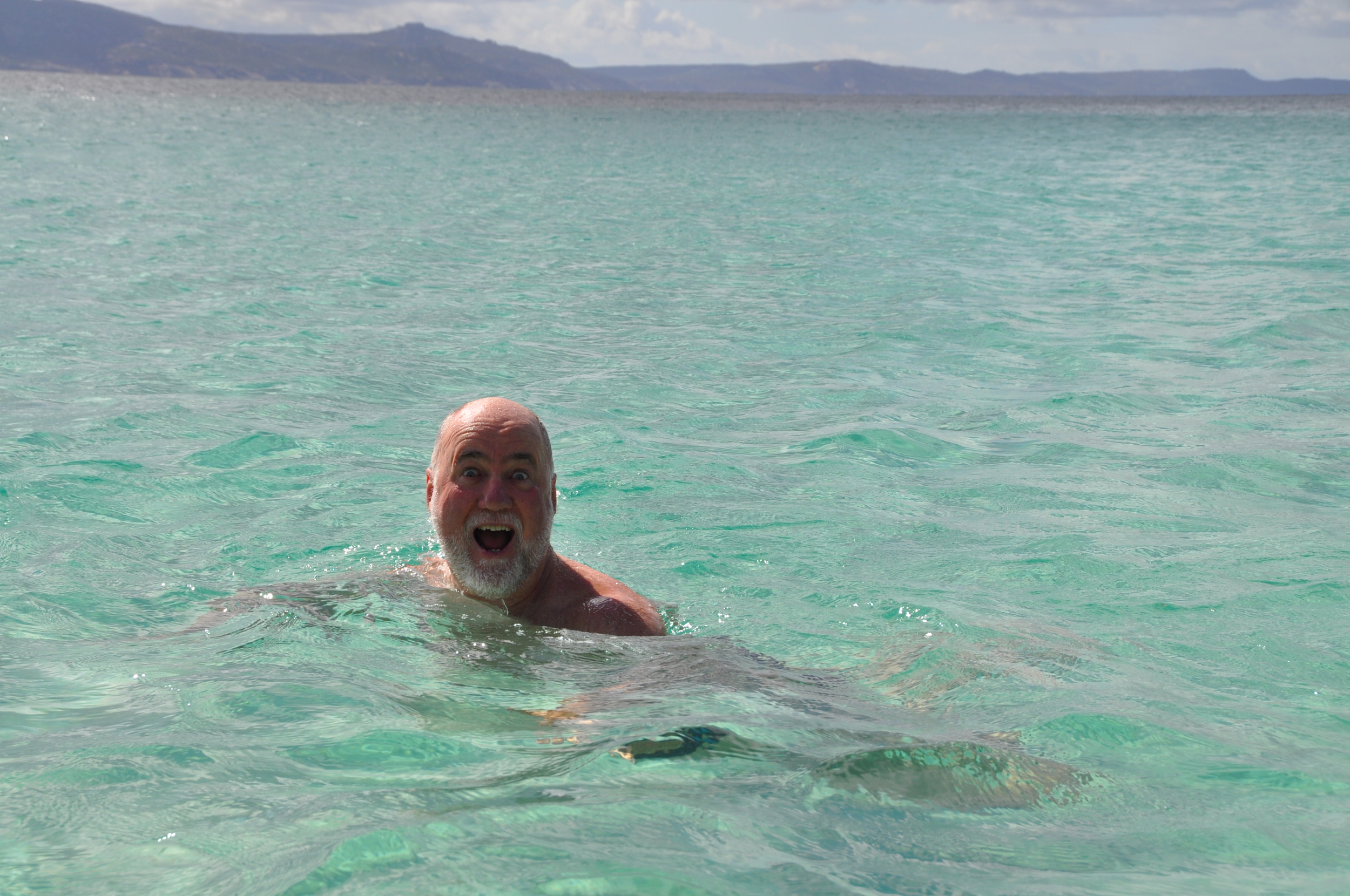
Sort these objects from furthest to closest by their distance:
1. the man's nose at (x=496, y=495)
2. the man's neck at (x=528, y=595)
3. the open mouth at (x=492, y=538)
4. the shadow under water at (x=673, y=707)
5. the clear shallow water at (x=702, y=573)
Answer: the man's neck at (x=528, y=595) < the open mouth at (x=492, y=538) < the man's nose at (x=496, y=495) < the shadow under water at (x=673, y=707) < the clear shallow water at (x=702, y=573)

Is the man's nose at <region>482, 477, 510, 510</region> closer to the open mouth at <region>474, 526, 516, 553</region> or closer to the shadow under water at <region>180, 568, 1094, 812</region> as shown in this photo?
the open mouth at <region>474, 526, 516, 553</region>

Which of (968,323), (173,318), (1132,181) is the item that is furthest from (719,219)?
(1132,181)

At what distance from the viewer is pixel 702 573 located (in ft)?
21.4

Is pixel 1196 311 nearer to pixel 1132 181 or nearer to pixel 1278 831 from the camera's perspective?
pixel 1278 831

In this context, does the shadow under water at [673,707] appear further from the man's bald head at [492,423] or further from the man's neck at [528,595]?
the man's bald head at [492,423]

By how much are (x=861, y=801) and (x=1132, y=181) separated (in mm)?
36074

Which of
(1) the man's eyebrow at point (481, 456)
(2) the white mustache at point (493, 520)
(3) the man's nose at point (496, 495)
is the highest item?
(1) the man's eyebrow at point (481, 456)

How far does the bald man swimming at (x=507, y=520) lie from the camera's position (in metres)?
4.59

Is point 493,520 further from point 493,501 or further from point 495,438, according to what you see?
point 495,438

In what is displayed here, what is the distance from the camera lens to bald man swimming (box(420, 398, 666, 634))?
15.1ft

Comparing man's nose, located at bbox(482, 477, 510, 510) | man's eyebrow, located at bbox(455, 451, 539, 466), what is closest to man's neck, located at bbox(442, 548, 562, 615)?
man's nose, located at bbox(482, 477, 510, 510)

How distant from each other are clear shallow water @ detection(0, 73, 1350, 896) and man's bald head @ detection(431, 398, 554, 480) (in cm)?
69

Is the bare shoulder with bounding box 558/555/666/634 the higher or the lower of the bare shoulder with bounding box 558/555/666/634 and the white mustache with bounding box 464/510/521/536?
the lower

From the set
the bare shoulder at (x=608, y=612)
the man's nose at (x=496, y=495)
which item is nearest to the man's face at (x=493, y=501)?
the man's nose at (x=496, y=495)
